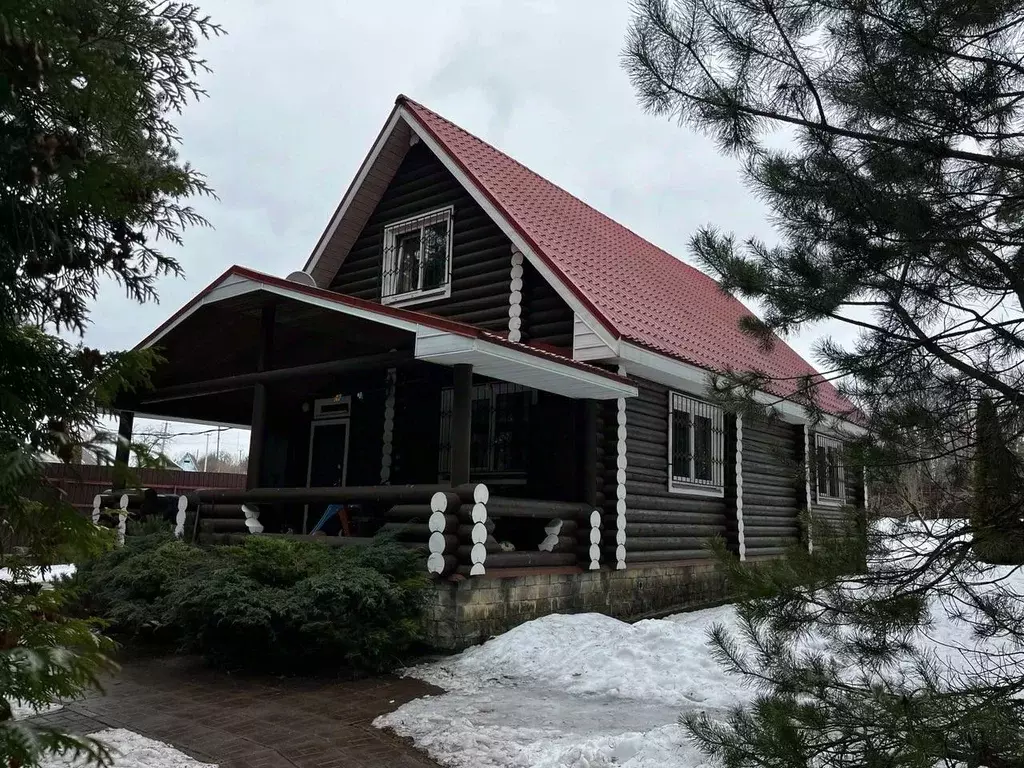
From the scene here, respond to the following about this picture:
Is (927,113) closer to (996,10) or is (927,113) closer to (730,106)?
(996,10)

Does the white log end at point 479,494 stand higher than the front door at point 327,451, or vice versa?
the front door at point 327,451

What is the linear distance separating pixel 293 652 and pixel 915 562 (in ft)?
17.5

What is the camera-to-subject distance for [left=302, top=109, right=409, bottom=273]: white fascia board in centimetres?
1223

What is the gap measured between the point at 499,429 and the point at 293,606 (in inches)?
176

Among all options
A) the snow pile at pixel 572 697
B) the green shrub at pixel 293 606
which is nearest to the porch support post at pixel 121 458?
the snow pile at pixel 572 697

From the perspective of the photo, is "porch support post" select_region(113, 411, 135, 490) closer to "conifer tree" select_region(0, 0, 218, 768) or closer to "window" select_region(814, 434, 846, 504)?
"conifer tree" select_region(0, 0, 218, 768)

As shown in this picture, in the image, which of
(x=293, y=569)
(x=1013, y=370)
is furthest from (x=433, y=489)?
(x=1013, y=370)

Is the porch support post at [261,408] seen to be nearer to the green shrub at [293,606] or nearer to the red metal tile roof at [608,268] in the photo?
the green shrub at [293,606]

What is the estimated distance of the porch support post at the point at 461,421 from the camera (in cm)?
801

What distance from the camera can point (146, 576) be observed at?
27.2ft

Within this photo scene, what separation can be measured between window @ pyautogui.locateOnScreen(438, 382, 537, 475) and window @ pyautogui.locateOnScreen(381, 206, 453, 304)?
169cm

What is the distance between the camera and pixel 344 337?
395 inches

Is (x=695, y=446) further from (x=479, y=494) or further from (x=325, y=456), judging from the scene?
(x=325, y=456)

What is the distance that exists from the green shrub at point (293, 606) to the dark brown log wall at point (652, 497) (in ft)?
11.2
